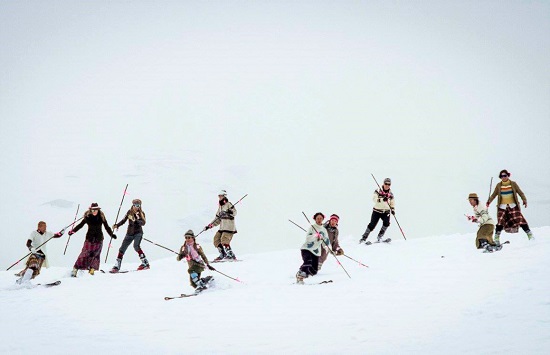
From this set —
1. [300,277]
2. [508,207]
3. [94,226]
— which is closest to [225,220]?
[94,226]

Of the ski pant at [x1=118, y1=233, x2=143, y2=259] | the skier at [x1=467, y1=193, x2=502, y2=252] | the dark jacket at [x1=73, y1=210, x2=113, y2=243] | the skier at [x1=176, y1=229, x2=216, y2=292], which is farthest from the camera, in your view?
the ski pant at [x1=118, y1=233, x2=143, y2=259]

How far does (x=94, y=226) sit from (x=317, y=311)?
7049 mm

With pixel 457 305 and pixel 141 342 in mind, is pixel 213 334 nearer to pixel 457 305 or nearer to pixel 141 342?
pixel 141 342

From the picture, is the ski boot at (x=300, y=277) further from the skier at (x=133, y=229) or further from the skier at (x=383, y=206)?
the skier at (x=133, y=229)

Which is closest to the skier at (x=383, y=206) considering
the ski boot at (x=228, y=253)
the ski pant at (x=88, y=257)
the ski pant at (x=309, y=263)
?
the ski boot at (x=228, y=253)

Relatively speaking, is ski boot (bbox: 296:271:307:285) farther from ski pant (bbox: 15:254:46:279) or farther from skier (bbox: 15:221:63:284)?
ski pant (bbox: 15:254:46:279)

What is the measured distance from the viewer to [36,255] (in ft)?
35.0

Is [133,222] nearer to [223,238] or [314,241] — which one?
[223,238]

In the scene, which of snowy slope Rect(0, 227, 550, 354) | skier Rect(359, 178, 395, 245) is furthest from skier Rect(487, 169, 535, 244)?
skier Rect(359, 178, 395, 245)

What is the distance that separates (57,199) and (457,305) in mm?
32340

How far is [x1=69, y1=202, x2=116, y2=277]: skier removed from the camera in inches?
438

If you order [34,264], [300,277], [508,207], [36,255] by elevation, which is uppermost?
[36,255]

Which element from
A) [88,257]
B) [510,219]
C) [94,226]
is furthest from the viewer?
[94,226]

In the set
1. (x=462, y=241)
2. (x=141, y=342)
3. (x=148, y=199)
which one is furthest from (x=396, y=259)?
(x=148, y=199)
